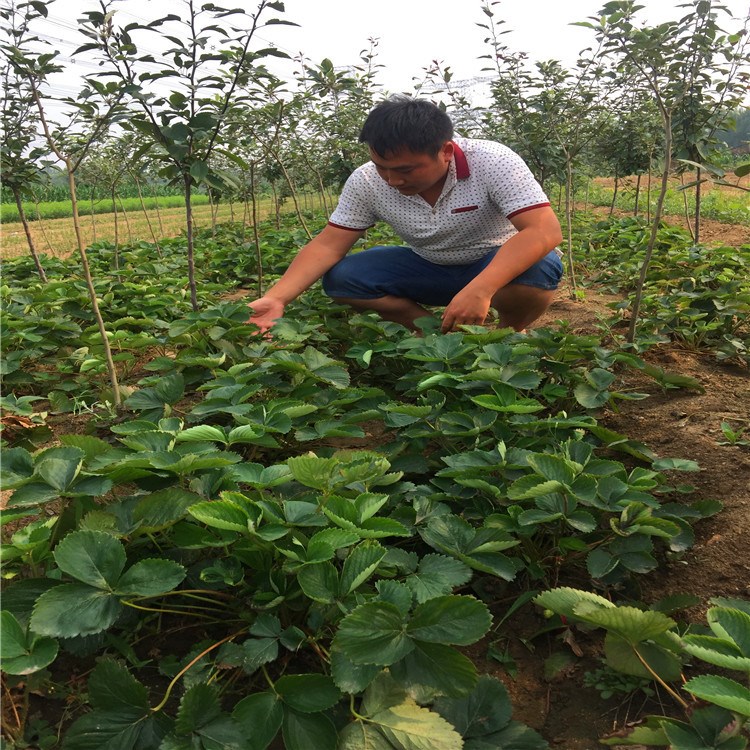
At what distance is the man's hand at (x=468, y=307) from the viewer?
2.37m

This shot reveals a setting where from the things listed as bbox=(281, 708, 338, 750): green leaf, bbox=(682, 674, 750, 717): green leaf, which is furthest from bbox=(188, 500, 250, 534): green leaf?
bbox=(682, 674, 750, 717): green leaf

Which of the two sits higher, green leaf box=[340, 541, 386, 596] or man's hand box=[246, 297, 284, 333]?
man's hand box=[246, 297, 284, 333]

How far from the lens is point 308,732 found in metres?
0.94

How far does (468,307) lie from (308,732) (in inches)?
67.1

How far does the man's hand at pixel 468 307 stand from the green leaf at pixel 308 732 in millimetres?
1623

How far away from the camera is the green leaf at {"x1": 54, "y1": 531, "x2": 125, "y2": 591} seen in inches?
39.1

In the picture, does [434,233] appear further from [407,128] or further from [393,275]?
[407,128]

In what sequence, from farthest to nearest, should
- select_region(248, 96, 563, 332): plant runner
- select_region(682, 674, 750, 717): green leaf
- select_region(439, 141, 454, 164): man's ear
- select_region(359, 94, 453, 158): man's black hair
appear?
1. select_region(439, 141, 454, 164): man's ear
2. select_region(248, 96, 563, 332): plant runner
3. select_region(359, 94, 453, 158): man's black hair
4. select_region(682, 674, 750, 717): green leaf

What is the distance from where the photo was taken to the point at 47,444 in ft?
6.93

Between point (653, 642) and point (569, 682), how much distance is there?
18cm

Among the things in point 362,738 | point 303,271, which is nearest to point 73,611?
point 362,738

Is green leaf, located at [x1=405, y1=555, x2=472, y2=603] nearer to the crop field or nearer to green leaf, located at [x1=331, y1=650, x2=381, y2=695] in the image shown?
the crop field

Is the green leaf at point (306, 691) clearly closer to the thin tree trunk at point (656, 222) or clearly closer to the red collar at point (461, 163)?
the thin tree trunk at point (656, 222)

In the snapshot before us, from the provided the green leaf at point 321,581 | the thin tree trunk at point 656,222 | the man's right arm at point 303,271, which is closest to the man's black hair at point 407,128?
the man's right arm at point 303,271
